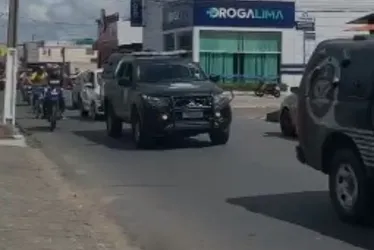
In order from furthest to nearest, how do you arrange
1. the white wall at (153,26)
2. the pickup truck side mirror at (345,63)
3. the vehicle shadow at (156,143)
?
the white wall at (153,26) < the vehicle shadow at (156,143) < the pickup truck side mirror at (345,63)

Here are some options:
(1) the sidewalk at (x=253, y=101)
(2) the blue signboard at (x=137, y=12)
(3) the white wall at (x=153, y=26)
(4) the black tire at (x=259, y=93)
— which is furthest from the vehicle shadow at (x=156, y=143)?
(2) the blue signboard at (x=137, y=12)

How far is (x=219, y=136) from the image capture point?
2122 centimetres

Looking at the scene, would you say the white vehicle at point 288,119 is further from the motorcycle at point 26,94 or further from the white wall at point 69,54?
the white wall at point 69,54

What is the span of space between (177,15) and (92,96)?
26.5 metres

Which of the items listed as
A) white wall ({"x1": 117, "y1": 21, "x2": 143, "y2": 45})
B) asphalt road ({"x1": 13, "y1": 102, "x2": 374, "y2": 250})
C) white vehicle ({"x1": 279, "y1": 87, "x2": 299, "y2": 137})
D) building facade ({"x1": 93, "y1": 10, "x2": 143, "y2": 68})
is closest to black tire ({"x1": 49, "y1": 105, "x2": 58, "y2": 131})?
asphalt road ({"x1": 13, "y1": 102, "x2": 374, "y2": 250})

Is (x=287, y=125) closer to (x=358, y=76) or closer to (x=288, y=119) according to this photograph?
(x=288, y=119)

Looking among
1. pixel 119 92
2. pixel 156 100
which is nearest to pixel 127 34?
pixel 119 92

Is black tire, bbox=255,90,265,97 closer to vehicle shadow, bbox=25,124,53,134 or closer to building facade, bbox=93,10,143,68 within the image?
vehicle shadow, bbox=25,124,53,134

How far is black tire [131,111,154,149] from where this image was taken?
20625 mm

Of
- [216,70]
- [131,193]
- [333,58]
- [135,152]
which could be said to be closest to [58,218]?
[131,193]

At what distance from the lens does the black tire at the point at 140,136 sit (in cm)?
2062

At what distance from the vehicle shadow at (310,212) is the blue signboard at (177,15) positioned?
42582 mm

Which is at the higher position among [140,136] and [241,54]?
[241,54]

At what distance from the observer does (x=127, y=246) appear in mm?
9961
